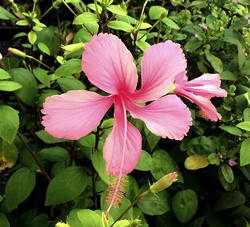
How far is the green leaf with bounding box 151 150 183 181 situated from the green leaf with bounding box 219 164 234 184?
5.6 inches

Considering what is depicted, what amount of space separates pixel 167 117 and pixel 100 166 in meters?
0.24

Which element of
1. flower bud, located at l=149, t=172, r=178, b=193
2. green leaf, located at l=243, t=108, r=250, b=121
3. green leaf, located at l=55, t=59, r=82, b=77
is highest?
green leaf, located at l=55, t=59, r=82, b=77

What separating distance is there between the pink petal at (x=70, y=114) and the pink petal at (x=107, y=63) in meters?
0.03

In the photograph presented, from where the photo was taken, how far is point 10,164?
3.29 ft

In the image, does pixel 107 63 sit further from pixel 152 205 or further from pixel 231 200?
pixel 231 200

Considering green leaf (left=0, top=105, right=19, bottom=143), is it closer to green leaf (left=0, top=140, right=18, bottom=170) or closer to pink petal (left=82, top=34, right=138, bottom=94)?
green leaf (left=0, top=140, right=18, bottom=170)

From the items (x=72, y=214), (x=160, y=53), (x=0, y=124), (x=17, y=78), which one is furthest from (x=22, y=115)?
(x=160, y=53)

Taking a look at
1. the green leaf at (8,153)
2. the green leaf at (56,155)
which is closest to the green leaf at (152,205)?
the green leaf at (56,155)

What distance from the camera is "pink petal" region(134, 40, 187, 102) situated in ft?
1.81

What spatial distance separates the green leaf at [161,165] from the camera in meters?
1.02

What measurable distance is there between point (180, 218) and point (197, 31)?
2.05 ft

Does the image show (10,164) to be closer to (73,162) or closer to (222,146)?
(73,162)

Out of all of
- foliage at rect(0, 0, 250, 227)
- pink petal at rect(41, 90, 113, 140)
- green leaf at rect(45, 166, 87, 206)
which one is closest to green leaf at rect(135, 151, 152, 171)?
foliage at rect(0, 0, 250, 227)

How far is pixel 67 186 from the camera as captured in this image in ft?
2.70
